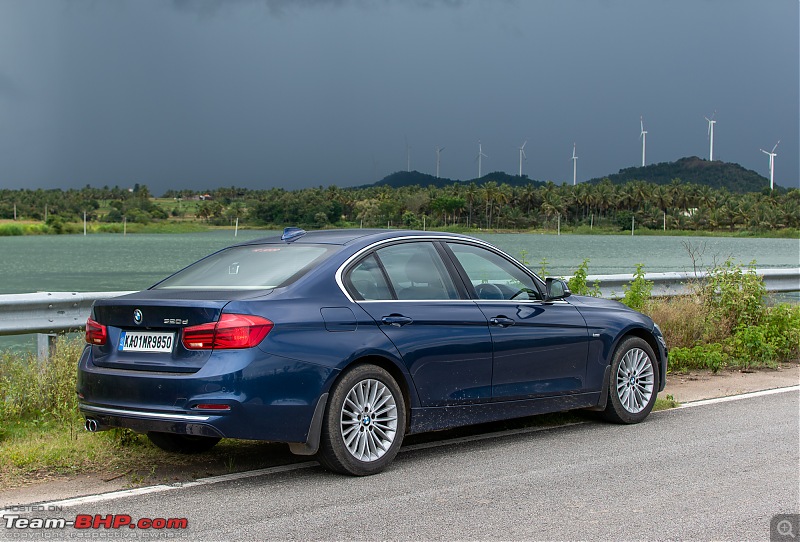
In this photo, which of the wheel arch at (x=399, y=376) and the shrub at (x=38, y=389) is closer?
the wheel arch at (x=399, y=376)

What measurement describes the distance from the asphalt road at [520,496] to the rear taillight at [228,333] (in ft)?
2.95

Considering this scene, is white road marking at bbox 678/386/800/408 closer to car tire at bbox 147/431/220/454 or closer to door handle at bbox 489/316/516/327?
door handle at bbox 489/316/516/327

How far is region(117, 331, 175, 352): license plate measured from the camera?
5.86 m

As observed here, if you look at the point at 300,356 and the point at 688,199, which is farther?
the point at 688,199

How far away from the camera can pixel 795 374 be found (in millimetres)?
11445

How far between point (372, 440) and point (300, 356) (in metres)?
0.84

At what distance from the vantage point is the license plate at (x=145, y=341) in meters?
5.86

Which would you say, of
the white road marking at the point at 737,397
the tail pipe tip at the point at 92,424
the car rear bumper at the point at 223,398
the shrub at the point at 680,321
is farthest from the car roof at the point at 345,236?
the shrub at the point at 680,321

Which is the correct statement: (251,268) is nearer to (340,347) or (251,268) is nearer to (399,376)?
(340,347)

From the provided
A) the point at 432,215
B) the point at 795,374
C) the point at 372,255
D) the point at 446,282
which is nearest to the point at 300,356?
the point at 372,255

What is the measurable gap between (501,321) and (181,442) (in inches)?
97.2

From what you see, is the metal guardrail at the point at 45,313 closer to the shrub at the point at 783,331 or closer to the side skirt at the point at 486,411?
the side skirt at the point at 486,411

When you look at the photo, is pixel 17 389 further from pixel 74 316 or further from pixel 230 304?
pixel 230 304

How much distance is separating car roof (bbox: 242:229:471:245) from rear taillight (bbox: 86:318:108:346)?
4.42 ft
